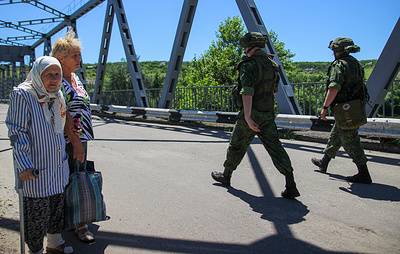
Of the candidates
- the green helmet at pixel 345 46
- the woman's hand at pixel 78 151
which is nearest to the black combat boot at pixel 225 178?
the green helmet at pixel 345 46

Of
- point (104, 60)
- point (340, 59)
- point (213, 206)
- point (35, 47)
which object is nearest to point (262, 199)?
point (213, 206)

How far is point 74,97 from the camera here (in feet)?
11.0

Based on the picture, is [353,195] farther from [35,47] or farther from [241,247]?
[35,47]

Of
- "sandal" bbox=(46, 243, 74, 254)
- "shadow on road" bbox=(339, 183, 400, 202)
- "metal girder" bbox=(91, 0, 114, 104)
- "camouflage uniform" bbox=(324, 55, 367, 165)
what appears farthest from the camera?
"metal girder" bbox=(91, 0, 114, 104)

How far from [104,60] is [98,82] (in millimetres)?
1139

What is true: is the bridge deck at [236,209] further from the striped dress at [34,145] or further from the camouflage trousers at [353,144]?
the striped dress at [34,145]

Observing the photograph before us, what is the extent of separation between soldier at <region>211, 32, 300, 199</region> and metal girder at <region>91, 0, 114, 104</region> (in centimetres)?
1373

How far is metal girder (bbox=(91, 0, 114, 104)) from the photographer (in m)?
17.8

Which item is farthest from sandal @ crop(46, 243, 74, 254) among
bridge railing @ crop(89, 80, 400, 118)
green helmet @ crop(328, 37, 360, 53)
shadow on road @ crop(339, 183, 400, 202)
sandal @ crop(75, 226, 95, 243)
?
green helmet @ crop(328, 37, 360, 53)

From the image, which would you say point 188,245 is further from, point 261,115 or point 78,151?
point 261,115

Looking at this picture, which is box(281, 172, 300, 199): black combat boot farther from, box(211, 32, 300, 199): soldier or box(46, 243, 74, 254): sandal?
box(46, 243, 74, 254): sandal

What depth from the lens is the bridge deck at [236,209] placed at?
11.1ft

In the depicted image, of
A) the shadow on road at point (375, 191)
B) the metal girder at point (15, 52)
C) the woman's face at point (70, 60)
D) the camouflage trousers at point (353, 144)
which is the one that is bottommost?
the shadow on road at point (375, 191)

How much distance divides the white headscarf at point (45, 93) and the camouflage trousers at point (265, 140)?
232 cm
